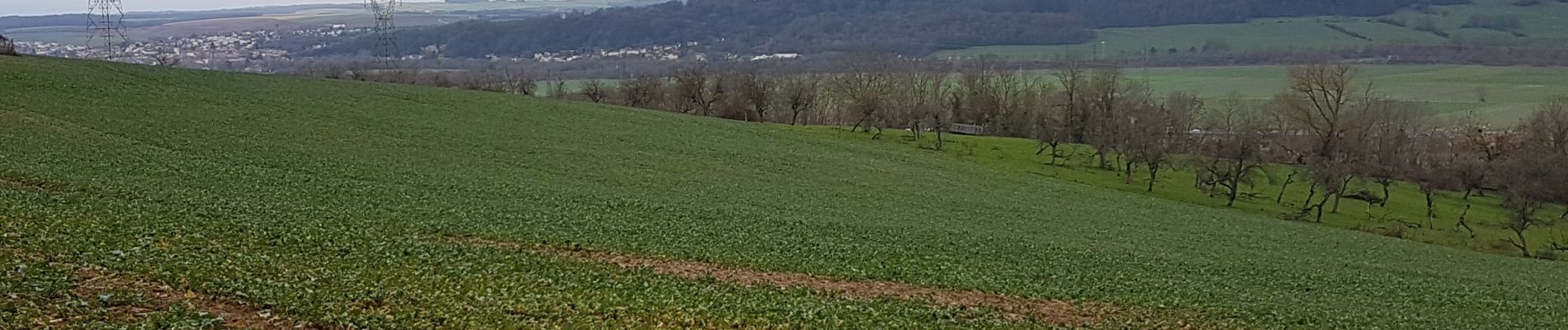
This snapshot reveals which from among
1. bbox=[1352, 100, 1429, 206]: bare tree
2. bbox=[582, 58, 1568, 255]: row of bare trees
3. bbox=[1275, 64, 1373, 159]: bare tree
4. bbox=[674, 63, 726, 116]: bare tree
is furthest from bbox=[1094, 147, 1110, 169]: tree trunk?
bbox=[674, 63, 726, 116]: bare tree

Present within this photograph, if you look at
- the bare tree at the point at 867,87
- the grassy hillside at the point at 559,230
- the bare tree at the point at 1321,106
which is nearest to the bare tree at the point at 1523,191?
the grassy hillside at the point at 559,230

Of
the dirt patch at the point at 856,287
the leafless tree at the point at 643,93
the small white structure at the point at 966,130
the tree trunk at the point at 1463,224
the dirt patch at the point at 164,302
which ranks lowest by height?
the tree trunk at the point at 1463,224

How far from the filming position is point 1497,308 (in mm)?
33000

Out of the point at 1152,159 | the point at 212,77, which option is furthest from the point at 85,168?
the point at 1152,159

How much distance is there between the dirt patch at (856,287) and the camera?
24867mm

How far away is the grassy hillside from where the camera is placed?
19859 millimetres

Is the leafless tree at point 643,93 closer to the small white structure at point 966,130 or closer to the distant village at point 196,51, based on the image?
the small white structure at point 966,130

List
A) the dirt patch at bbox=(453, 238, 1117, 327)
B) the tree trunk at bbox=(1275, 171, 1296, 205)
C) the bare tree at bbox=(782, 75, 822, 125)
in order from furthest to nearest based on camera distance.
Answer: the bare tree at bbox=(782, 75, 822, 125) → the tree trunk at bbox=(1275, 171, 1296, 205) → the dirt patch at bbox=(453, 238, 1117, 327)

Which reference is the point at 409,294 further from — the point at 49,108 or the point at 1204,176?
the point at 1204,176

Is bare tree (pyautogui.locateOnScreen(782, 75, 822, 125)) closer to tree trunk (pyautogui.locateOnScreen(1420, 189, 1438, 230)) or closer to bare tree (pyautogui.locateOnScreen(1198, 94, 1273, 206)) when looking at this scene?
bare tree (pyautogui.locateOnScreen(1198, 94, 1273, 206))

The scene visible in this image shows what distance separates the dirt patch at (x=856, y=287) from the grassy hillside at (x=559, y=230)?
691 mm

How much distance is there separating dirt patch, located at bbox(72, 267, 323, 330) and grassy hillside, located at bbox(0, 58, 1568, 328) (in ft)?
0.65

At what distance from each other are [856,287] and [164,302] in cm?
1496

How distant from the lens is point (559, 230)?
32656mm
